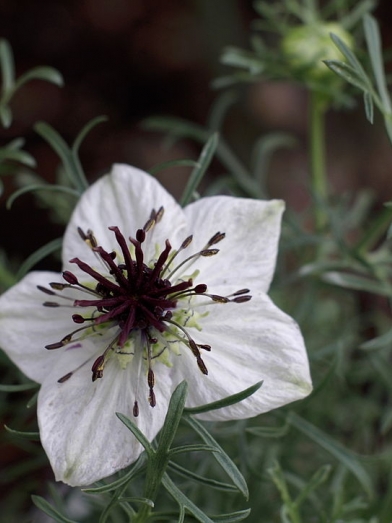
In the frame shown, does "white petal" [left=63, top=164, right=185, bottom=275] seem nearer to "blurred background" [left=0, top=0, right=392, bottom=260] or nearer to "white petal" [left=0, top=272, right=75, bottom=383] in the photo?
"white petal" [left=0, top=272, right=75, bottom=383]

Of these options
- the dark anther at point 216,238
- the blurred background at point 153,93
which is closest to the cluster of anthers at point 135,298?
the dark anther at point 216,238

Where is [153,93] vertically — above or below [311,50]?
below

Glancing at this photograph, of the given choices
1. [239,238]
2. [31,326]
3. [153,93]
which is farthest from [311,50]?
[153,93]

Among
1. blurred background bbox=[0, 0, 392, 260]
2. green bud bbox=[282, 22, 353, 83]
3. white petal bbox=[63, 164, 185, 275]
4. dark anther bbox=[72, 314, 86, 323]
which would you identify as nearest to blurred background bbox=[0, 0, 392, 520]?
blurred background bbox=[0, 0, 392, 260]

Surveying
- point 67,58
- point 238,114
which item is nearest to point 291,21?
point 238,114

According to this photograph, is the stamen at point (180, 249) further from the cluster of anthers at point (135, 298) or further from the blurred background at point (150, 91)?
the blurred background at point (150, 91)

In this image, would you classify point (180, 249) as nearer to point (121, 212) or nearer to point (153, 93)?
point (121, 212)
